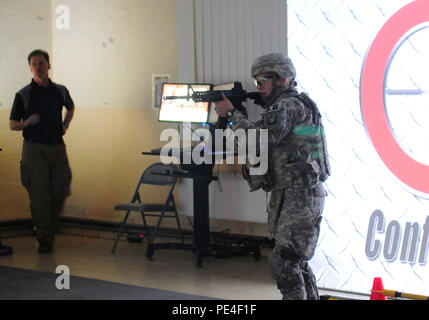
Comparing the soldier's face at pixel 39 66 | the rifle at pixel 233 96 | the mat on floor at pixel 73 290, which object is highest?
the soldier's face at pixel 39 66

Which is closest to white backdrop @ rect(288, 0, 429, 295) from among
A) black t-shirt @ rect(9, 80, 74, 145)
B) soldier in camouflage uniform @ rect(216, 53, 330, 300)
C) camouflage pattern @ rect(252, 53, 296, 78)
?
soldier in camouflage uniform @ rect(216, 53, 330, 300)

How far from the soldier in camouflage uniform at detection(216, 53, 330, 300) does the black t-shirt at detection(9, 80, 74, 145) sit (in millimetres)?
3422

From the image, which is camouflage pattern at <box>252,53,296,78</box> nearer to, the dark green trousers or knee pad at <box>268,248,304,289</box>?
knee pad at <box>268,248,304,289</box>

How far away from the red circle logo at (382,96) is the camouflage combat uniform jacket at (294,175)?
3.24 feet

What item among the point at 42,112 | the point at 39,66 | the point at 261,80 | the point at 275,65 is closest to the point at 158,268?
the point at 42,112

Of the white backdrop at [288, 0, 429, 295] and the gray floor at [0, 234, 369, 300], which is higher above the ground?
the white backdrop at [288, 0, 429, 295]

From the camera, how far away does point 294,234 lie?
4.13 metres

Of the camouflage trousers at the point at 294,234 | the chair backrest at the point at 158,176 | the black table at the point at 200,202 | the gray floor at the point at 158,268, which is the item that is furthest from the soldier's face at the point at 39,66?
the camouflage trousers at the point at 294,234

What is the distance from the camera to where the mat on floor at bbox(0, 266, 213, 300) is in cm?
536

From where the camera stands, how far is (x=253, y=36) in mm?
6227

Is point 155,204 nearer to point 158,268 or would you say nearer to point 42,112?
point 158,268

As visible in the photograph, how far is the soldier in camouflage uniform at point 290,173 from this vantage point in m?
4.11

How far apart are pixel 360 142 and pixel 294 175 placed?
123 cm

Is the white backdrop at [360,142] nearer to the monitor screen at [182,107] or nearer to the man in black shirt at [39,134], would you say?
the monitor screen at [182,107]
